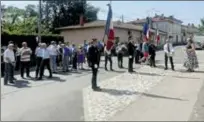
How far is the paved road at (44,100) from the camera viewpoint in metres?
9.69

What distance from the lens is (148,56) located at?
2520 centimetres

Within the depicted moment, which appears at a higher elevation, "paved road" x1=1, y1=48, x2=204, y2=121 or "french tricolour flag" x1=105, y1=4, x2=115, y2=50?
"french tricolour flag" x1=105, y1=4, x2=115, y2=50

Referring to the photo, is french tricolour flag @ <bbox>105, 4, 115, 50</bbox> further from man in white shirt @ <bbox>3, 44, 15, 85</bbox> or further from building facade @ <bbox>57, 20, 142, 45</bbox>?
building facade @ <bbox>57, 20, 142, 45</bbox>

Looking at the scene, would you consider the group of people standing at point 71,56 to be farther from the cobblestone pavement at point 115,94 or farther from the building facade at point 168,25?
the building facade at point 168,25

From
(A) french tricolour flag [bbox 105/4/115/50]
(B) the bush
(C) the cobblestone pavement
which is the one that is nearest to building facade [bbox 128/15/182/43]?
(B) the bush

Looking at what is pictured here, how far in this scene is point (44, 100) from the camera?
11.9 m

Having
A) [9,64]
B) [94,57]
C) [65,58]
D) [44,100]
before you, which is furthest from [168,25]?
[44,100]

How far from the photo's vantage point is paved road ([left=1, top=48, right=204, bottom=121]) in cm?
969

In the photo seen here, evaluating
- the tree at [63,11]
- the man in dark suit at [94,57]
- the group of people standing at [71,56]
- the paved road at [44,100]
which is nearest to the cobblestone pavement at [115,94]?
the paved road at [44,100]

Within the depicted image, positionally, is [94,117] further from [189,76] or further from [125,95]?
[189,76]

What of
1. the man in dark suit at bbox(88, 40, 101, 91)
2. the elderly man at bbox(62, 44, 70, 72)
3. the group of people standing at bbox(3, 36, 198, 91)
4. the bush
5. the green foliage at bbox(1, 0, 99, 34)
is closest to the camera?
the man in dark suit at bbox(88, 40, 101, 91)

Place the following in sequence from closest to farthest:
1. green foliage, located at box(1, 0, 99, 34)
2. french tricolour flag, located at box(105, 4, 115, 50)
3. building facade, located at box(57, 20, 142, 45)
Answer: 1. french tricolour flag, located at box(105, 4, 115, 50)
2. building facade, located at box(57, 20, 142, 45)
3. green foliage, located at box(1, 0, 99, 34)

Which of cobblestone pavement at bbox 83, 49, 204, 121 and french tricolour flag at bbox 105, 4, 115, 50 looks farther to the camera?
french tricolour flag at bbox 105, 4, 115, 50

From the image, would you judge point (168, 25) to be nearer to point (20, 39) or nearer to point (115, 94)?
point (20, 39)
